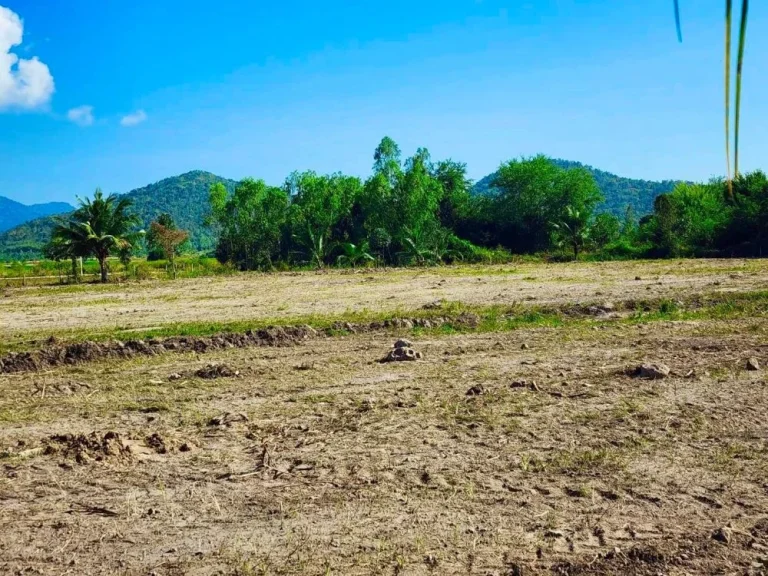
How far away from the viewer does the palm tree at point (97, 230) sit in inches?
1310

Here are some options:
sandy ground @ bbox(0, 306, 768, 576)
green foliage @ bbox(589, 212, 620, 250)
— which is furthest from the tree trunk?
green foliage @ bbox(589, 212, 620, 250)

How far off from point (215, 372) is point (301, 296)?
1269cm

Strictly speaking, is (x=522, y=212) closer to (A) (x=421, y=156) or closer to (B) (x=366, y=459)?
(A) (x=421, y=156)

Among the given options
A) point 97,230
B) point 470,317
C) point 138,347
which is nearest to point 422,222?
point 97,230

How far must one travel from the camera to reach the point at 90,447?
6180 millimetres

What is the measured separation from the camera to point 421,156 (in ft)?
209

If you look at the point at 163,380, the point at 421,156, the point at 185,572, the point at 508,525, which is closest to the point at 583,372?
the point at 508,525

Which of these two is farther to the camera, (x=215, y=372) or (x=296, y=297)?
(x=296, y=297)

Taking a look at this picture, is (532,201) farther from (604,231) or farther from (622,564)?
(622,564)

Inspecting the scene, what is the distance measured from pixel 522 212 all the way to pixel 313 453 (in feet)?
173

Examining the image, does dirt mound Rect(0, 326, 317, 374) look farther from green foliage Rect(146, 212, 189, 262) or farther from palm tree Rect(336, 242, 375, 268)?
green foliage Rect(146, 212, 189, 262)

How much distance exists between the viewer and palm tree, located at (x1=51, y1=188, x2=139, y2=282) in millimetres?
33281

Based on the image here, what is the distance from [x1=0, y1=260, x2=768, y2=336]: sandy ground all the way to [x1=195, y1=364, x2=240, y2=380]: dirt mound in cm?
602

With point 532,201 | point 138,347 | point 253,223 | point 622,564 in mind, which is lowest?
point 622,564
